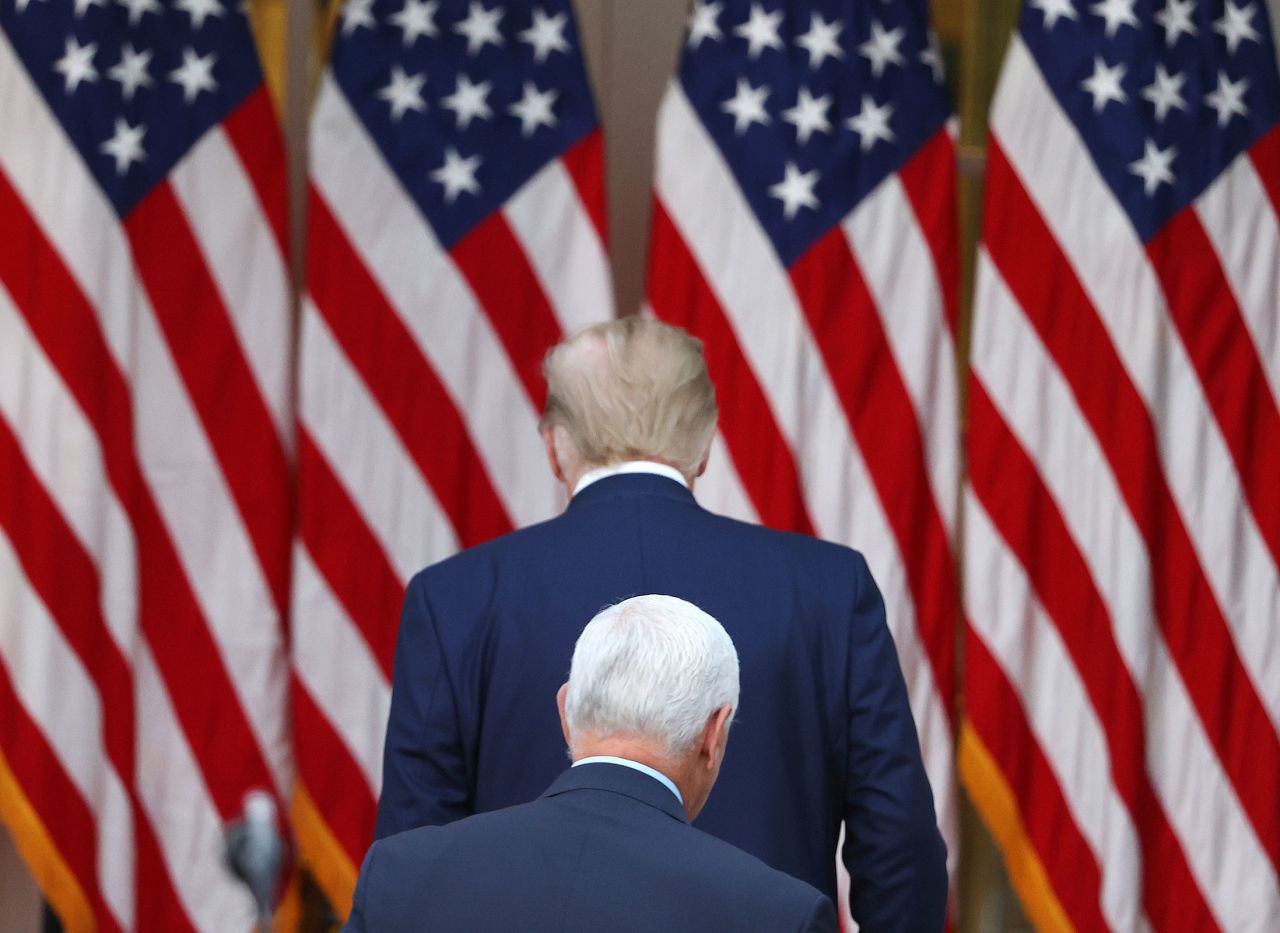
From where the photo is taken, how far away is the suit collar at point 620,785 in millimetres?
1688

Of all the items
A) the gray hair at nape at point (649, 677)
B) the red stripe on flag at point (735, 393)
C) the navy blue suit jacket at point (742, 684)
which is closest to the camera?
the gray hair at nape at point (649, 677)

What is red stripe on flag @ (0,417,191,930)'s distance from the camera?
146 inches

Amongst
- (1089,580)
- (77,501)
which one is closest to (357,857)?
(77,501)

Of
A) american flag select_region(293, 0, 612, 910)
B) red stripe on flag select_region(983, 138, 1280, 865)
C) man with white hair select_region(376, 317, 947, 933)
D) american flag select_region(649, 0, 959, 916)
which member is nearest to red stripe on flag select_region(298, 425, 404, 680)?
american flag select_region(293, 0, 612, 910)

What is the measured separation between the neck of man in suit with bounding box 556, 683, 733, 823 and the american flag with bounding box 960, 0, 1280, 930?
2294 mm

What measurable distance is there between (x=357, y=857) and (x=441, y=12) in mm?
1900

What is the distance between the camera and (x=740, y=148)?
392cm

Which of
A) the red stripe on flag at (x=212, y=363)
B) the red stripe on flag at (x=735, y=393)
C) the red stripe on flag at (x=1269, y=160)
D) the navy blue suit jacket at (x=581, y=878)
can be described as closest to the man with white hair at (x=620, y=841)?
the navy blue suit jacket at (x=581, y=878)

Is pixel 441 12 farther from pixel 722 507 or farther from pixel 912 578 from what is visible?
pixel 912 578

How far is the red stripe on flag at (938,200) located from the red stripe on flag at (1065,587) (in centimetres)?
27

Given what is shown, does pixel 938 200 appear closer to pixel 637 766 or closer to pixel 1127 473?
pixel 1127 473

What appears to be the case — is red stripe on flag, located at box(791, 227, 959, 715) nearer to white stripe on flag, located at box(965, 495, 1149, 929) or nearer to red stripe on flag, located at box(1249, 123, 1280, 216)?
white stripe on flag, located at box(965, 495, 1149, 929)

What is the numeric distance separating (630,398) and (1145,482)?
6.14ft

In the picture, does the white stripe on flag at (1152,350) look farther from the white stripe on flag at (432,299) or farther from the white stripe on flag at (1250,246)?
the white stripe on flag at (432,299)
